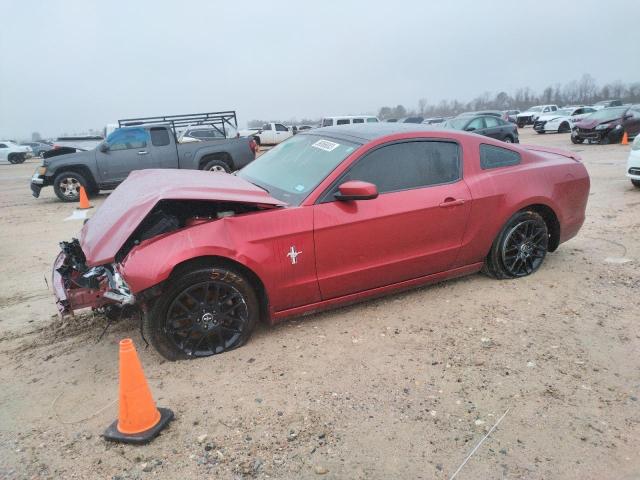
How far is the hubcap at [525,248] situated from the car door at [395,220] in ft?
2.33

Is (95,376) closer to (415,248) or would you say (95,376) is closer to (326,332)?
(326,332)

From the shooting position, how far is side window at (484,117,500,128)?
17281 mm

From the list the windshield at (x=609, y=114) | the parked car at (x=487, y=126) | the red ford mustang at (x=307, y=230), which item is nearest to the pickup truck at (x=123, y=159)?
the red ford mustang at (x=307, y=230)

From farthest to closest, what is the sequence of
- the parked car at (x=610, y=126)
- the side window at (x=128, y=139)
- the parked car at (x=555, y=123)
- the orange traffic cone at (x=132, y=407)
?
the parked car at (x=555, y=123), the parked car at (x=610, y=126), the side window at (x=128, y=139), the orange traffic cone at (x=132, y=407)

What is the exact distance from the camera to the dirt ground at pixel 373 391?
235 centimetres

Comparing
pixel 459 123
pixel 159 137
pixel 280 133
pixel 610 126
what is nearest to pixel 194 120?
pixel 159 137

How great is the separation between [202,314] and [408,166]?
206 cm

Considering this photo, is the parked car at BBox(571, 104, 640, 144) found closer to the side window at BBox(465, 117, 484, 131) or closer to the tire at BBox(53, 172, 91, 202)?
the side window at BBox(465, 117, 484, 131)

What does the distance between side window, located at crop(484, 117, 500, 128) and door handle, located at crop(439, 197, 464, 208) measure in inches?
582

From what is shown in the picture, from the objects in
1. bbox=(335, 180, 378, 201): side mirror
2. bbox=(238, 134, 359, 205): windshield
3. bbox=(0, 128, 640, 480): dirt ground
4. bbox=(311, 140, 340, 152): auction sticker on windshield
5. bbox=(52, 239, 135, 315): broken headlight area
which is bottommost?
bbox=(0, 128, 640, 480): dirt ground

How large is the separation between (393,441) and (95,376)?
2.05 m

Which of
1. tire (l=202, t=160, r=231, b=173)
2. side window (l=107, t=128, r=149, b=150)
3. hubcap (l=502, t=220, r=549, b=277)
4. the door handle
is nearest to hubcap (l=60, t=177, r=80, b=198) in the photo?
side window (l=107, t=128, r=149, b=150)

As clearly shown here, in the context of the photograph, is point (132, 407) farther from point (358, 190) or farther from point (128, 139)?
point (128, 139)

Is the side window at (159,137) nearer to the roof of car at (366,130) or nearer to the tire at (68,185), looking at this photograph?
the tire at (68,185)
